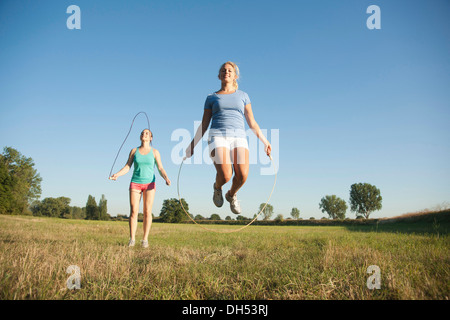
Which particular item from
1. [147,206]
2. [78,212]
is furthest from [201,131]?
[78,212]

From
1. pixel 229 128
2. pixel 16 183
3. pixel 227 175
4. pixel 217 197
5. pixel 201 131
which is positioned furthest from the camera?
pixel 16 183

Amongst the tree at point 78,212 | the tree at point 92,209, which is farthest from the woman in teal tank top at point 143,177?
the tree at point 78,212

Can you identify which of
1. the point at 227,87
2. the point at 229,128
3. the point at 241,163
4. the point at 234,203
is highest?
the point at 227,87

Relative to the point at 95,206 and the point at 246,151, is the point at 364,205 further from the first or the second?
the point at 246,151

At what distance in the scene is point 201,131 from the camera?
4.96 metres

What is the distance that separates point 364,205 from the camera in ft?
305

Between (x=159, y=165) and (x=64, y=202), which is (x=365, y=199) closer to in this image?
(x=159, y=165)

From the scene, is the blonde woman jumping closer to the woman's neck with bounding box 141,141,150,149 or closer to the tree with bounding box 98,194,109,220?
the woman's neck with bounding box 141,141,150,149

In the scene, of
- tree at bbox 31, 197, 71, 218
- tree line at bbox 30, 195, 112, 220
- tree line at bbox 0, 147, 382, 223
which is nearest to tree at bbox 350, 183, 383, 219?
tree line at bbox 0, 147, 382, 223

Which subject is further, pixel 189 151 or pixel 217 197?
pixel 217 197

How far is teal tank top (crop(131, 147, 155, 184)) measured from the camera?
6477 millimetres

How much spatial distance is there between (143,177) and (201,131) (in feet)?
8.18

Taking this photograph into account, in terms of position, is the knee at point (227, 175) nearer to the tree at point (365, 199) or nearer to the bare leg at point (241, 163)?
the bare leg at point (241, 163)
